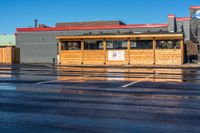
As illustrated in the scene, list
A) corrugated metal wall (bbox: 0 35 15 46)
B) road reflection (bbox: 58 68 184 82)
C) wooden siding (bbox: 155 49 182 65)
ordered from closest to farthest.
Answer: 1. road reflection (bbox: 58 68 184 82)
2. wooden siding (bbox: 155 49 182 65)
3. corrugated metal wall (bbox: 0 35 15 46)

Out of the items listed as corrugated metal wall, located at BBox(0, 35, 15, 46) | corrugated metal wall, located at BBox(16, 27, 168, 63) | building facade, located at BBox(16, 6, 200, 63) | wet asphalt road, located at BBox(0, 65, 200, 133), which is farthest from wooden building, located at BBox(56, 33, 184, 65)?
corrugated metal wall, located at BBox(0, 35, 15, 46)

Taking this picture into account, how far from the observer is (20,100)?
37.2 ft

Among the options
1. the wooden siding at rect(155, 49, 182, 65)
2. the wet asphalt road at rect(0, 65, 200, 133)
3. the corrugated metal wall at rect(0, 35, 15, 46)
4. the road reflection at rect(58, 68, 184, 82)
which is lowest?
the wet asphalt road at rect(0, 65, 200, 133)

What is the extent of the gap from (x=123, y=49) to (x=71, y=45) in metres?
6.43

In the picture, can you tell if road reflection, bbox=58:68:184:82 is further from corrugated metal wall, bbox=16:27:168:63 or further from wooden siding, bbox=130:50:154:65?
corrugated metal wall, bbox=16:27:168:63

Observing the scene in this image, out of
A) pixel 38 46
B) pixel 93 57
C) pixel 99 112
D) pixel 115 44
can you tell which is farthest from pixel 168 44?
pixel 99 112

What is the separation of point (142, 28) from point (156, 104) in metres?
41.1

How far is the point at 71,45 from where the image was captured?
4278cm

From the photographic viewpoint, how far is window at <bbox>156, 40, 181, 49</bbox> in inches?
1515

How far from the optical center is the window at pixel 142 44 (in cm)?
3925

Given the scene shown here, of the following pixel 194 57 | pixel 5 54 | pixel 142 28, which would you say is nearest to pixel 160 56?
pixel 194 57

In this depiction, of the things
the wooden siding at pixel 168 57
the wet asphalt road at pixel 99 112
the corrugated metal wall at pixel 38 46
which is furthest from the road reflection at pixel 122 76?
the corrugated metal wall at pixel 38 46

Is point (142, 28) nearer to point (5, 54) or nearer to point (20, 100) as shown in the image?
point (5, 54)

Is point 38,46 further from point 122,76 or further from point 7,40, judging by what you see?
point 122,76
